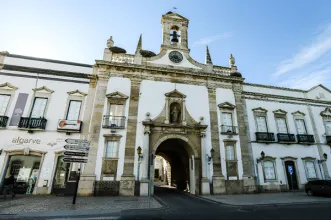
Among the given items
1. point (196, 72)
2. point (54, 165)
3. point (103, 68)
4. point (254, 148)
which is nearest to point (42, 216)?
point (54, 165)

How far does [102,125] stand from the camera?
46.5 feet

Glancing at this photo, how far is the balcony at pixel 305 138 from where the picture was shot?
688 inches

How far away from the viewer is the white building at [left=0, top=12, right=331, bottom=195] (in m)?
13.1

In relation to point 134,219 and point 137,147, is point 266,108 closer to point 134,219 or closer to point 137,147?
point 137,147

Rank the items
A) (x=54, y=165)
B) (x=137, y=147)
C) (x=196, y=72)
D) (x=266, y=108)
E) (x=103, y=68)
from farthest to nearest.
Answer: (x=266, y=108) → (x=196, y=72) → (x=103, y=68) → (x=137, y=147) → (x=54, y=165)

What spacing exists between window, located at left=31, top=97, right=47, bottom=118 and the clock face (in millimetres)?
12221

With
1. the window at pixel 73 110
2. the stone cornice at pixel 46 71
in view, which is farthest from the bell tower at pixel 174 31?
the window at pixel 73 110

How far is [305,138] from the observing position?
17688mm

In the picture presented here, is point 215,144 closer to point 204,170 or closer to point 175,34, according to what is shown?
point 204,170

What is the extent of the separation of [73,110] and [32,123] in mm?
3003

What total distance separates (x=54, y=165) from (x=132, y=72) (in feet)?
32.7

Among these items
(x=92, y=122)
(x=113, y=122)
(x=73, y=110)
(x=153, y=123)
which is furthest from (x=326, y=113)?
(x=73, y=110)

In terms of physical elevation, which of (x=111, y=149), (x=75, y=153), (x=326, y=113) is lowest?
(x=75, y=153)

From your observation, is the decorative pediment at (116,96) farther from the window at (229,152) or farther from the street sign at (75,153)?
the window at (229,152)
